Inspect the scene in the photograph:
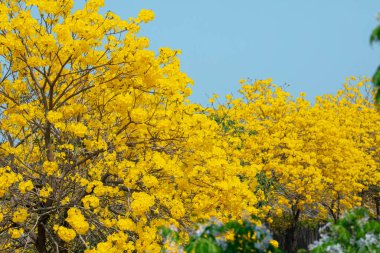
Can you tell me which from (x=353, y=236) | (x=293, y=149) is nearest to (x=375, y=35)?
(x=353, y=236)

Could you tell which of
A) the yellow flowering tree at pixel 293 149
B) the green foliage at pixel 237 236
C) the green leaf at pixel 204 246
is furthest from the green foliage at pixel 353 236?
the yellow flowering tree at pixel 293 149

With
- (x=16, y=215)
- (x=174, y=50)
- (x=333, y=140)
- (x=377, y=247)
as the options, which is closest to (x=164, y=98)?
(x=174, y=50)

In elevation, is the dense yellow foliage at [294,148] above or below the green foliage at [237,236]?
above

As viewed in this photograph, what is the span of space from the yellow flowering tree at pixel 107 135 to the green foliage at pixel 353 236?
444 centimetres

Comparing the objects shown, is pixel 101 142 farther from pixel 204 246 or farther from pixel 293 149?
pixel 293 149

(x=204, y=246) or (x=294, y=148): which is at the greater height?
(x=294, y=148)

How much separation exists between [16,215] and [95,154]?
211 cm

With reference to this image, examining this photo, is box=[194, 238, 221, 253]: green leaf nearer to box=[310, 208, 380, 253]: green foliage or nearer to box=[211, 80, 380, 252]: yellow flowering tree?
box=[310, 208, 380, 253]: green foliage

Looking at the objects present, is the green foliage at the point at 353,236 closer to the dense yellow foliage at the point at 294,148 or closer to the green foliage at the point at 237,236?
the green foliage at the point at 237,236

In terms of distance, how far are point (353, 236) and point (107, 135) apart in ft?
21.9

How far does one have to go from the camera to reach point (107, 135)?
1238cm

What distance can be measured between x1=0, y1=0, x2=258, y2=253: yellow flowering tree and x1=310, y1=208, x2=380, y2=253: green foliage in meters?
4.44

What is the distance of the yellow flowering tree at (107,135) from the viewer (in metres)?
11.3

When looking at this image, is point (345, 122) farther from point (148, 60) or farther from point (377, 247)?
point (377, 247)
